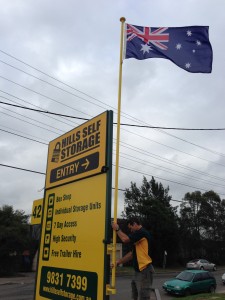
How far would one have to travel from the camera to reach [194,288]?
880 inches

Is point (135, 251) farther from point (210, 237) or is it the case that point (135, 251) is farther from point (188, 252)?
point (210, 237)

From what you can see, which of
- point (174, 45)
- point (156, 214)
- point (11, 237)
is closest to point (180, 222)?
point (156, 214)

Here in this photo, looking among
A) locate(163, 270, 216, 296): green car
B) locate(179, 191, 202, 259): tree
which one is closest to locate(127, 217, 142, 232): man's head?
locate(163, 270, 216, 296): green car

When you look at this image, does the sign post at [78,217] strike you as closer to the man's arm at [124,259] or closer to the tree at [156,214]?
the man's arm at [124,259]

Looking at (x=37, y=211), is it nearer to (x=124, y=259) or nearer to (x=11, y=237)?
(x=124, y=259)

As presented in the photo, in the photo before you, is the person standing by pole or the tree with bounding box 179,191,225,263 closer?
the person standing by pole

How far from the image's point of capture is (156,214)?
45406mm

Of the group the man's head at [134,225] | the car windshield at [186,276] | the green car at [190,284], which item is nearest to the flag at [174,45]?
the man's head at [134,225]

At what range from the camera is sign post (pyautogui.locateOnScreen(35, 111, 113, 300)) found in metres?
4.43

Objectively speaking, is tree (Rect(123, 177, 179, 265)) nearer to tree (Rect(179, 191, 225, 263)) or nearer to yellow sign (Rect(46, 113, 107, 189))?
tree (Rect(179, 191, 225, 263))

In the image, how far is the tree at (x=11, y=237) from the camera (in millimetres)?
30166

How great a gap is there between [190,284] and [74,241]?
19031mm

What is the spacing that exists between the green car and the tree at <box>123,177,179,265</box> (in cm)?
2059

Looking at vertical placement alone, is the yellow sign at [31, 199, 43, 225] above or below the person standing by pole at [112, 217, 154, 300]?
above
